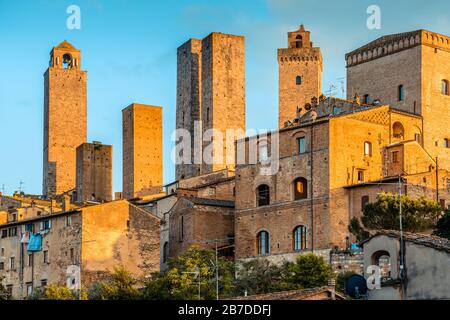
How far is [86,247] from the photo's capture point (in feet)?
169

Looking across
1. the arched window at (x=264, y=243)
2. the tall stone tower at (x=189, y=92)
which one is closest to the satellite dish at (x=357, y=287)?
the arched window at (x=264, y=243)

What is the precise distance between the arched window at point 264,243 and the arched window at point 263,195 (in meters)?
1.36

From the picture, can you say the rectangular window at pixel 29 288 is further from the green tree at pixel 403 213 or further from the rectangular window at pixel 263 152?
the green tree at pixel 403 213

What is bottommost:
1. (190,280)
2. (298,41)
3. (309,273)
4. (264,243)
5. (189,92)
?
(190,280)

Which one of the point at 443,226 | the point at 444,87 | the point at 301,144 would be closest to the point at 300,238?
the point at 301,144

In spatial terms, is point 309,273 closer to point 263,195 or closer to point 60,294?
point 263,195

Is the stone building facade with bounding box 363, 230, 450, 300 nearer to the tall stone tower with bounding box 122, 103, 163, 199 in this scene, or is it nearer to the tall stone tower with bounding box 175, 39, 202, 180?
the tall stone tower with bounding box 122, 103, 163, 199

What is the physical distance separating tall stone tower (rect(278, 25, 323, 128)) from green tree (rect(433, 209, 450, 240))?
1211 inches

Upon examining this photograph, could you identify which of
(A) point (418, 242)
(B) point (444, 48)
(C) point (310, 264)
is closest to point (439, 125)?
(B) point (444, 48)

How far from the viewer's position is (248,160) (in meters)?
52.3

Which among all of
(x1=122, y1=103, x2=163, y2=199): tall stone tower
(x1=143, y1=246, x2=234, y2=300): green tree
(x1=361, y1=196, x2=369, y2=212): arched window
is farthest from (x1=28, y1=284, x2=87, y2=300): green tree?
(x1=122, y1=103, x2=163, y2=199): tall stone tower

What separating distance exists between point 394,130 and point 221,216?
8832 mm

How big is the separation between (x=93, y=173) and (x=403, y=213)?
3053cm
